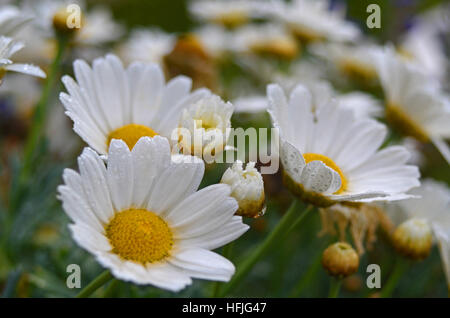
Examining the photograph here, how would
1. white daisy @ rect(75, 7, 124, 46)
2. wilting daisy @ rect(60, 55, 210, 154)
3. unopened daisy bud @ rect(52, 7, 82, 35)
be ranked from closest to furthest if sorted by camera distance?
wilting daisy @ rect(60, 55, 210, 154), unopened daisy bud @ rect(52, 7, 82, 35), white daisy @ rect(75, 7, 124, 46)

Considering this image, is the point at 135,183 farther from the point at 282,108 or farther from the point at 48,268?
the point at 48,268

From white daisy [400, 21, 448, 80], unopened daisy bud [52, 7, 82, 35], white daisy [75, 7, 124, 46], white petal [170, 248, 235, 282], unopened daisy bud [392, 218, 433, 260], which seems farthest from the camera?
white daisy [400, 21, 448, 80]

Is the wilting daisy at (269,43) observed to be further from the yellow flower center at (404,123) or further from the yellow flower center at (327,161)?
the yellow flower center at (327,161)

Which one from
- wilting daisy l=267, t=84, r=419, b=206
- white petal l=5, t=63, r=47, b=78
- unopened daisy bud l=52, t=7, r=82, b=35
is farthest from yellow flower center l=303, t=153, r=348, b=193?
unopened daisy bud l=52, t=7, r=82, b=35

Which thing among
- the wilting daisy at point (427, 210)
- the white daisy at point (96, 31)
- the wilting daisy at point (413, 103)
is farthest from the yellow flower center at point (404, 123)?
the white daisy at point (96, 31)

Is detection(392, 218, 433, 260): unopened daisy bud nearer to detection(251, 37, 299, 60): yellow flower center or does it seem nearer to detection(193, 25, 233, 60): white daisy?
detection(251, 37, 299, 60): yellow flower center

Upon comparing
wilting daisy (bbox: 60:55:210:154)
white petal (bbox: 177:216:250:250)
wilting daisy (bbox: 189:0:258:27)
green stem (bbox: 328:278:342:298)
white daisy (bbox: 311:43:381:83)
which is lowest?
green stem (bbox: 328:278:342:298)
